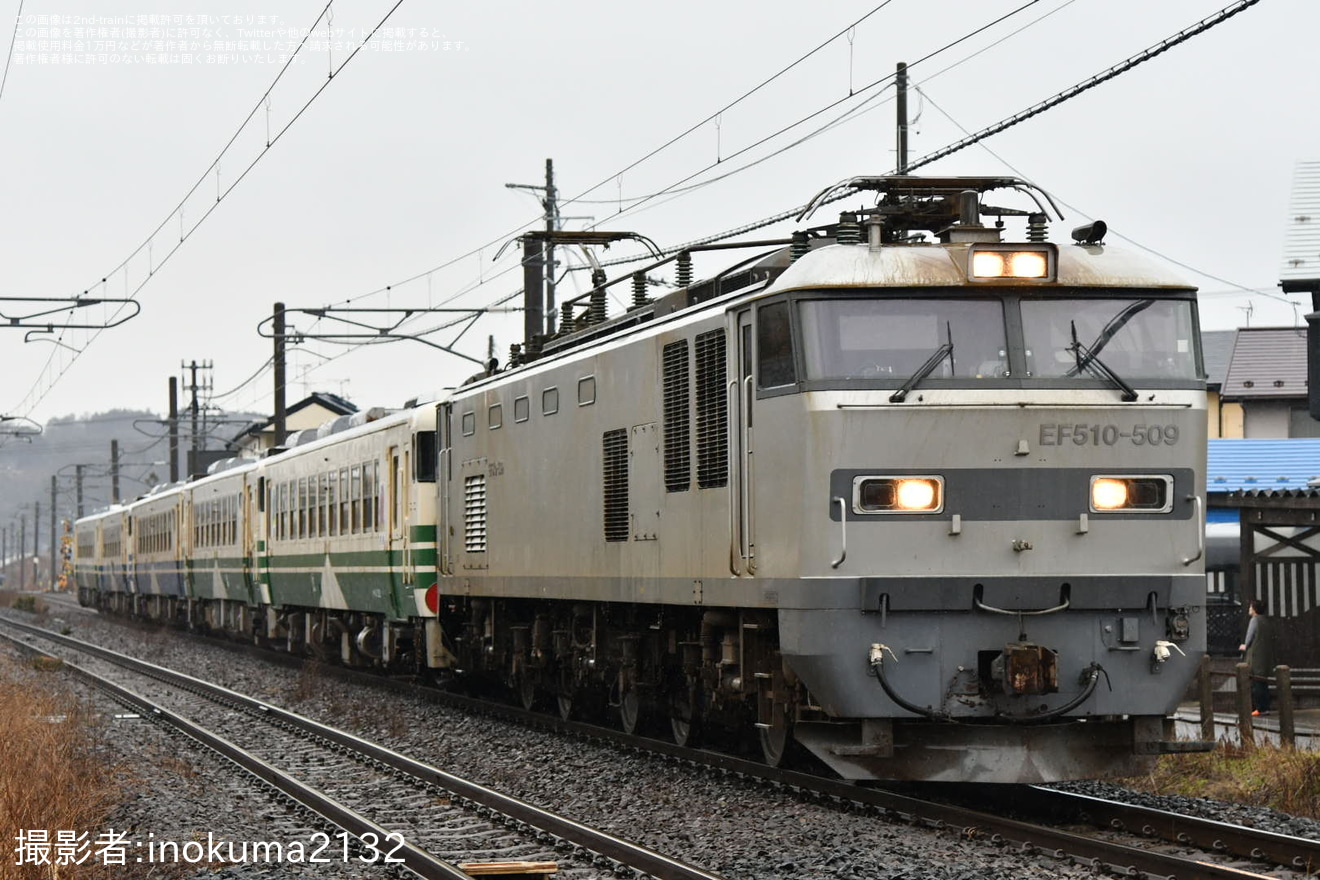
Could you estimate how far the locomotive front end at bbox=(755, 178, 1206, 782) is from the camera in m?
10.8

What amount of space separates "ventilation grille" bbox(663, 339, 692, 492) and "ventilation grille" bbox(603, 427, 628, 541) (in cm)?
95

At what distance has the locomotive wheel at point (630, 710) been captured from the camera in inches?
631

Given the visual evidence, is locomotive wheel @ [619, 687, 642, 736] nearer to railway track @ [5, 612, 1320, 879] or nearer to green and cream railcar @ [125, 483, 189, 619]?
railway track @ [5, 612, 1320, 879]

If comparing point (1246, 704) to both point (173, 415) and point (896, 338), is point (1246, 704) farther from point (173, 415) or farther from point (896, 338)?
point (173, 415)

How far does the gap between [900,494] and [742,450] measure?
4.36 ft

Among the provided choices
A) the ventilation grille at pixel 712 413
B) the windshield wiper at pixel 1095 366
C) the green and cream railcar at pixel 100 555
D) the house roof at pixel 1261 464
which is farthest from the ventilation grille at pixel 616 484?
the green and cream railcar at pixel 100 555

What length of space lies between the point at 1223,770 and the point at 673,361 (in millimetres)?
4891

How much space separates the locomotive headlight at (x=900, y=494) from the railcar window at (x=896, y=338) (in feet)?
2.01

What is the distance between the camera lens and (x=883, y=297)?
11.2 metres

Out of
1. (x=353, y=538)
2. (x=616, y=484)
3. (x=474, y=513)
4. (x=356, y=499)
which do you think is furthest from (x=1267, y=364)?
(x=616, y=484)

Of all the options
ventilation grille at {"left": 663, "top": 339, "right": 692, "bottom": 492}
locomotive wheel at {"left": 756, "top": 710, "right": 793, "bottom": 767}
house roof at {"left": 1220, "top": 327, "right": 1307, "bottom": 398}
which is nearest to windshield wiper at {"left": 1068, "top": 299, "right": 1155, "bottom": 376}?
ventilation grille at {"left": 663, "top": 339, "right": 692, "bottom": 492}

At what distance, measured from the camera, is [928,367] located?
11000mm

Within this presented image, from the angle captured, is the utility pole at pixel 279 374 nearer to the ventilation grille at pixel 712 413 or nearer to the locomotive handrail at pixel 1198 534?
the ventilation grille at pixel 712 413

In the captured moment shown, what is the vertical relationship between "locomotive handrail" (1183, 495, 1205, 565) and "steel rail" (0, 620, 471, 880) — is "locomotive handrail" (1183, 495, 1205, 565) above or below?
above
